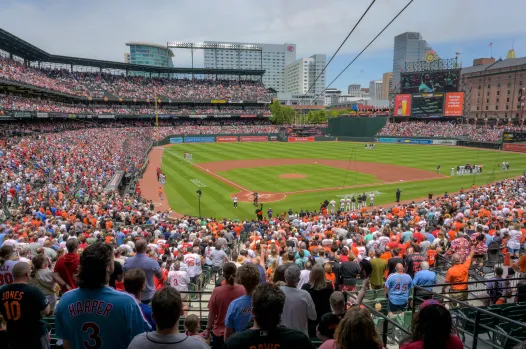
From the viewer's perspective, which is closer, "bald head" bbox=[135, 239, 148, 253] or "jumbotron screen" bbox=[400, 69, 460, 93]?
"bald head" bbox=[135, 239, 148, 253]

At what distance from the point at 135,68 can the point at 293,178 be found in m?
62.9

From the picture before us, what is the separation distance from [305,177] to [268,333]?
35.1m

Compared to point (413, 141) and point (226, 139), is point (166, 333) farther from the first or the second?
point (413, 141)

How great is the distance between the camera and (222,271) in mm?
8242

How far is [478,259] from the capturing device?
34.2 feet

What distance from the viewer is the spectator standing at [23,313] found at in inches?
163

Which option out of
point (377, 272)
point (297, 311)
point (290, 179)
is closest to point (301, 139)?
point (290, 179)

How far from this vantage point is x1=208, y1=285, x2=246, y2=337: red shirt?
4.66m

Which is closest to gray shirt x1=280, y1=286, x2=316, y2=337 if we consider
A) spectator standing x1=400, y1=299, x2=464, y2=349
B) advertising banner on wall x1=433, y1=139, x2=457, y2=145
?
spectator standing x1=400, y1=299, x2=464, y2=349

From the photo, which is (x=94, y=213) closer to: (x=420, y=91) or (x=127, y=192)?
(x=127, y=192)

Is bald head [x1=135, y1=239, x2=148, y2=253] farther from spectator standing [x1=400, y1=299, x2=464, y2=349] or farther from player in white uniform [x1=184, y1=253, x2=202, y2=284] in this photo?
spectator standing [x1=400, y1=299, x2=464, y2=349]

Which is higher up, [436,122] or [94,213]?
[436,122]

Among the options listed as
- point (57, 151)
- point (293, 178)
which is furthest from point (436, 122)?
point (57, 151)

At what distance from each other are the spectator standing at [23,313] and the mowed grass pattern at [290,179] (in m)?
28.0
